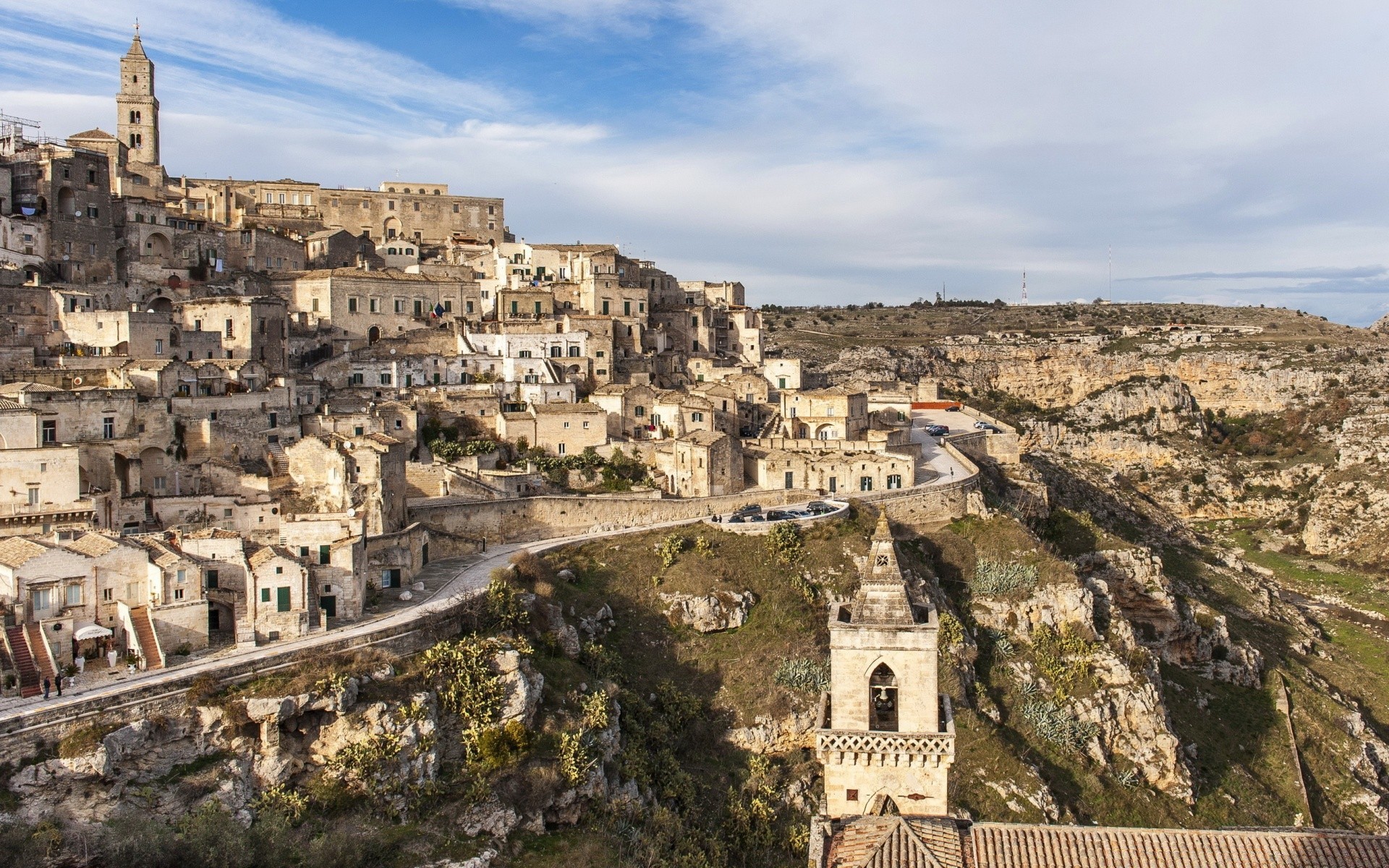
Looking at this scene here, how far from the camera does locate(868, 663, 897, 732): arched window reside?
2266 cm

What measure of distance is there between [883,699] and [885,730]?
2.72 ft

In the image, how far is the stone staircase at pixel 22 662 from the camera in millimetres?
27750

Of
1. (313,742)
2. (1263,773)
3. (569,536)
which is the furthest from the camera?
(569,536)

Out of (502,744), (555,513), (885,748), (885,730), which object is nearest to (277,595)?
(502,744)

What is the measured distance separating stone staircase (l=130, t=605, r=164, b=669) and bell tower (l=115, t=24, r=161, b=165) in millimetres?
48356

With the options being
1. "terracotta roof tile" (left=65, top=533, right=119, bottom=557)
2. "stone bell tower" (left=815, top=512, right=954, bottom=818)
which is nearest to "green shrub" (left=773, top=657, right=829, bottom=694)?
"stone bell tower" (left=815, top=512, right=954, bottom=818)

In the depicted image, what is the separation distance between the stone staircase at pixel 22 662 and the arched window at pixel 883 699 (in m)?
19.5

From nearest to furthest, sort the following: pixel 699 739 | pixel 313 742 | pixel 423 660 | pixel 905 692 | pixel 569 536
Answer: pixel 905 692
pixel 313 742
pixel 423 660
pixel 699 739
pixel 569 536

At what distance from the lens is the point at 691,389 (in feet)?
190

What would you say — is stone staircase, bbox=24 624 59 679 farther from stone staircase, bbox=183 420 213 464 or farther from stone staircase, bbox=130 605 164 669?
stone staircase, bbox=183 420 213 464

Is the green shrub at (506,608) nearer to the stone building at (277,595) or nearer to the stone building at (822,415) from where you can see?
the stone building at (277,595)

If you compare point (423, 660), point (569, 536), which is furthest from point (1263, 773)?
point (423, 660)

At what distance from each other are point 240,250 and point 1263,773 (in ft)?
176

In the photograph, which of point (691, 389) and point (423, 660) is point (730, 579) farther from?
point (691, 389)
